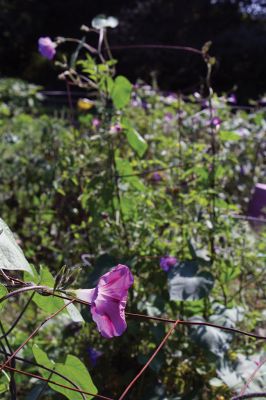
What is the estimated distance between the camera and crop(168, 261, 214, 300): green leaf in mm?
1521

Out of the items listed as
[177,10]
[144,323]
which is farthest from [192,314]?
[177,10]

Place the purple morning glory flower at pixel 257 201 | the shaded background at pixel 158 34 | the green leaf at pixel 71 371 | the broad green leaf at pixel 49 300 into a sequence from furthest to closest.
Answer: the shaded background at pixel 158 34
the purple morning glory flower at pixel 257 201
the green leaf at pixel 71 371
the broad green leaf at pixel 49 300

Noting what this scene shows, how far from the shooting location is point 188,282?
155 cm

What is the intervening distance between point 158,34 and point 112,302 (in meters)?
13.7

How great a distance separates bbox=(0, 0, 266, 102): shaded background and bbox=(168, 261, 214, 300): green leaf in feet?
35.9

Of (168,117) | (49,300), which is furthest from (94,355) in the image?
(168,117)

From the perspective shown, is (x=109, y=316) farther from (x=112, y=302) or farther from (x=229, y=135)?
(x=229, y=135)

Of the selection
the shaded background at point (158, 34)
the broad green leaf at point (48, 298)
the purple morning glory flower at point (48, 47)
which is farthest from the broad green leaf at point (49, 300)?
the shaded background at point (158, 34)

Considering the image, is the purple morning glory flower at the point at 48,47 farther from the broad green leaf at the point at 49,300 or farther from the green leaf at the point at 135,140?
the broad green leaf at the point at 49,300

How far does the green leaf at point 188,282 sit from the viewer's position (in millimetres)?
1521

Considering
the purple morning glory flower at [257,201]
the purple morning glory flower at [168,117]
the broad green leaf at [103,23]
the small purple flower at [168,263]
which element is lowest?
the purple morning glory flower at [257,201]

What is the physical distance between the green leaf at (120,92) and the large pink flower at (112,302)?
102cm

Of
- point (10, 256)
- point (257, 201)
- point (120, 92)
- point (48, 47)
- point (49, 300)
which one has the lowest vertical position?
point (257, 201)

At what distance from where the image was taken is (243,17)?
14.6 metres
